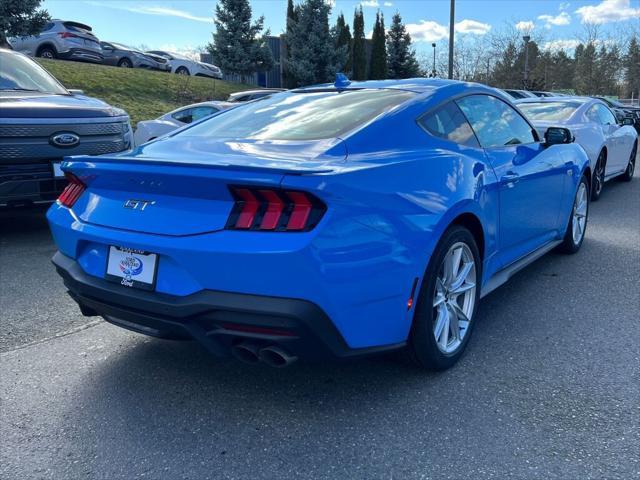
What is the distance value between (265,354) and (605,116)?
833cm

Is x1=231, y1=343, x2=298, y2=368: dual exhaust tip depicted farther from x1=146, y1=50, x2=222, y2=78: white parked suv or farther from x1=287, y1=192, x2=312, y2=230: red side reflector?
x1=146, y1=50, x2=222, y2=78: white parked suv

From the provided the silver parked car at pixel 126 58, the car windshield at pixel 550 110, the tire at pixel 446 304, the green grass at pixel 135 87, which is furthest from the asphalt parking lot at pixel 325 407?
the silver parked car at pixel 126 58

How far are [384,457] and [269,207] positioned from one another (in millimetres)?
1092

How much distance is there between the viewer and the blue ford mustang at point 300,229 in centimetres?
225

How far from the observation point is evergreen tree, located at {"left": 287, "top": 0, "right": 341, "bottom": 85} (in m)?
30.5

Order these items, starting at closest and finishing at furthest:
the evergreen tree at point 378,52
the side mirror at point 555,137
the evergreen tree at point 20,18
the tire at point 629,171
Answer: the side mirror at point 555,137 < the tire at point 629,171 < the evergreen tree at point 20,18 < the evergreen tree at point 378,52

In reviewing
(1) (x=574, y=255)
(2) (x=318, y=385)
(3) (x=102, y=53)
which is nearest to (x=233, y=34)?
(3) (x=102, y=53)

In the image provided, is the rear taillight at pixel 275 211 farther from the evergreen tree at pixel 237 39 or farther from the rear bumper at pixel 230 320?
the evergreen tree at pixel 237 39

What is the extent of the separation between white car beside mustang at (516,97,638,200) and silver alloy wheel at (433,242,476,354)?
470cm

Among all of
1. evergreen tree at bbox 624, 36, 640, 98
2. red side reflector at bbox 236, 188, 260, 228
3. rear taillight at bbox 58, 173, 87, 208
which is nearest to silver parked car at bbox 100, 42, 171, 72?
rear taillight at bbox 58, 173, 87, 208

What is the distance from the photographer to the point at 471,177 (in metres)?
3.11

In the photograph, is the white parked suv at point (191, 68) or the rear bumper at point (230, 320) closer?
the rear bumper at point (230, 320)

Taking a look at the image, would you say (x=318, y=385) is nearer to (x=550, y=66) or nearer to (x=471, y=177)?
(x=471, y=177)

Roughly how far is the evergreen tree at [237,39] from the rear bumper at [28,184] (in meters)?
24.2
